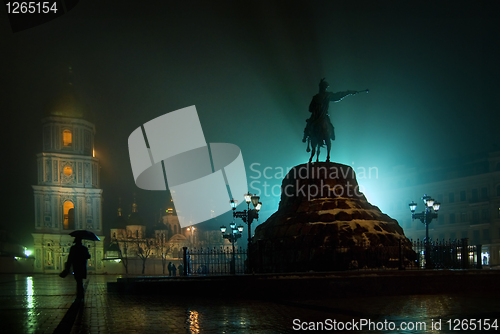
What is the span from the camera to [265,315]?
1015 cm

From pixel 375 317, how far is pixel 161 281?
8928 mm

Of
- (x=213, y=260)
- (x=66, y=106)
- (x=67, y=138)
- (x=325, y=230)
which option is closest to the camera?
(x=325, y=230)

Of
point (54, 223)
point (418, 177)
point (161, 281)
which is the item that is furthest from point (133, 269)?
point (161, 281)

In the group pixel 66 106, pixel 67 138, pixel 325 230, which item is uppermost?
pixel 66 106

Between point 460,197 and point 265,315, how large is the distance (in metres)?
51.7

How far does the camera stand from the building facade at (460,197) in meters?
52.0

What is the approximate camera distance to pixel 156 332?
8133 mm

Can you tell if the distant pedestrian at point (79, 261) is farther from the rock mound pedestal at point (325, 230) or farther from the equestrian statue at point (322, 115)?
the equestrian statue at point (322, 115)

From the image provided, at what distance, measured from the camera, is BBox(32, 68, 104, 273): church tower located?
72.3 m

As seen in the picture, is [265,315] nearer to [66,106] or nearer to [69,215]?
[69,215]

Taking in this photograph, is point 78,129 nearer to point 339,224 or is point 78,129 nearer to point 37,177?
point 37,177

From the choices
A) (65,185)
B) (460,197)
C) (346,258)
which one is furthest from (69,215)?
(346,258)

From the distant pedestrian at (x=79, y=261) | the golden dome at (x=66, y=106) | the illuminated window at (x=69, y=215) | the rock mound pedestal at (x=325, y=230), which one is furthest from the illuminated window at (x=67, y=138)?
the distant pedestrian at (x=79, y=261)

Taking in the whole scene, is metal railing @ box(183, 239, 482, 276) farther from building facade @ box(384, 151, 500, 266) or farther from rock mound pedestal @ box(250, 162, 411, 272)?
building facade @ box(384, 151, 500, 266)
